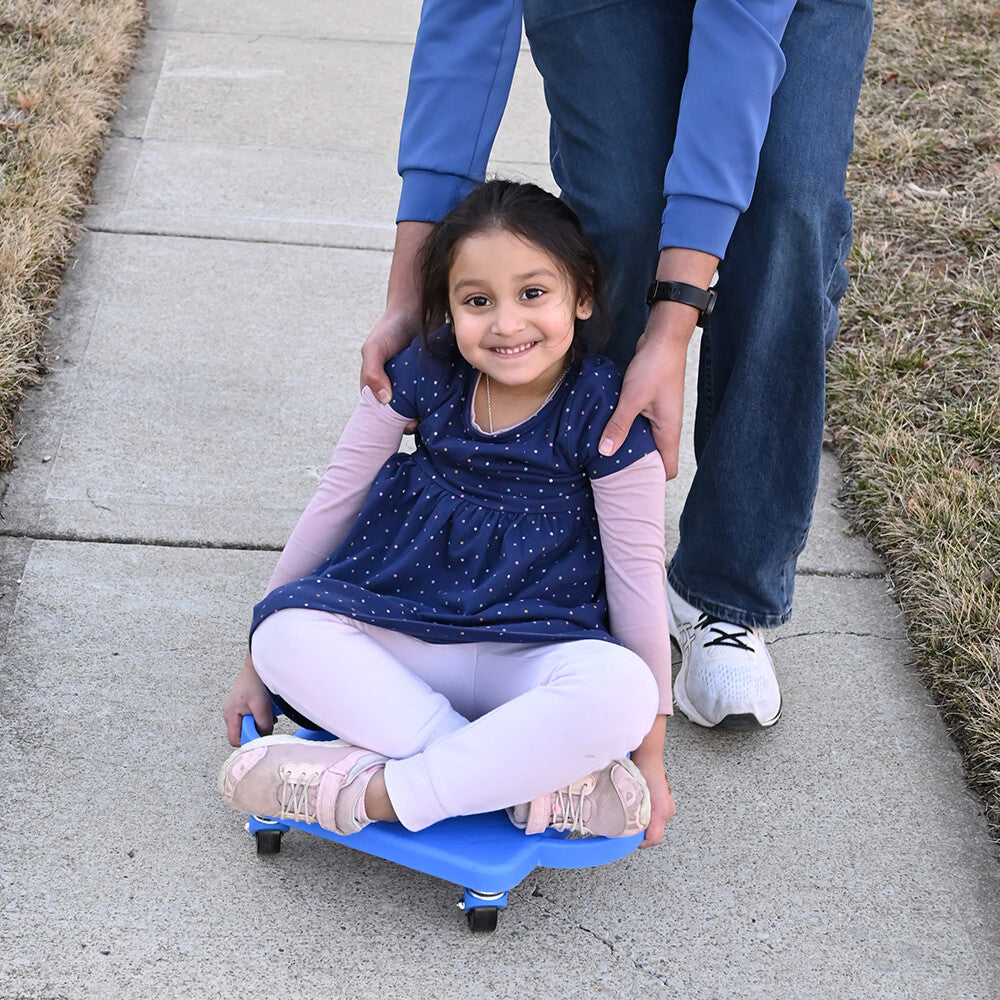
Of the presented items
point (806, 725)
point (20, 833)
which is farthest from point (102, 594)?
point (806, 725)

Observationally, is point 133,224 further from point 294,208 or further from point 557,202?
point 557,202

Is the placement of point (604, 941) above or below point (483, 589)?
below

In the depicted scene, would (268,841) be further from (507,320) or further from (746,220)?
(746,220)

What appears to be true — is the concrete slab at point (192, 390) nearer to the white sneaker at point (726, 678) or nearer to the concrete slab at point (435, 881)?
the concrete slab at point (435, 881)

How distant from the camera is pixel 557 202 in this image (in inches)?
84.5

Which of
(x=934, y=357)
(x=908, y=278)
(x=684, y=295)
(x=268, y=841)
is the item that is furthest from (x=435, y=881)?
(x=908, y=278)

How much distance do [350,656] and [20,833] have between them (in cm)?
59

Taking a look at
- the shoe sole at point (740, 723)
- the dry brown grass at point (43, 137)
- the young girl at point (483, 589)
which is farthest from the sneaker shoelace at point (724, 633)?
the dry brown grass at point (43, 137)

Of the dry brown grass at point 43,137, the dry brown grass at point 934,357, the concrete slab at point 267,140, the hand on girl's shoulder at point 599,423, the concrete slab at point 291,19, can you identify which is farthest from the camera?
the concrete slab at point 291,19

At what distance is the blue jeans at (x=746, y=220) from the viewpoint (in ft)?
7.04

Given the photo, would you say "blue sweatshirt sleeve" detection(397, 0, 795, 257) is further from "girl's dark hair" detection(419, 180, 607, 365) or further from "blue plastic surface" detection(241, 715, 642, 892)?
"blue plastic surface" detection(241, 715, 642, 892)

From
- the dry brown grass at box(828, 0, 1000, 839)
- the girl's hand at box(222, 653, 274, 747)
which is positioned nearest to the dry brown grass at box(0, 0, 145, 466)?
the girl's hand at box(222, 653, 274, 747)

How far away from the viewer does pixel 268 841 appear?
203cm

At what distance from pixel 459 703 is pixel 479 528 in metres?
0.28
